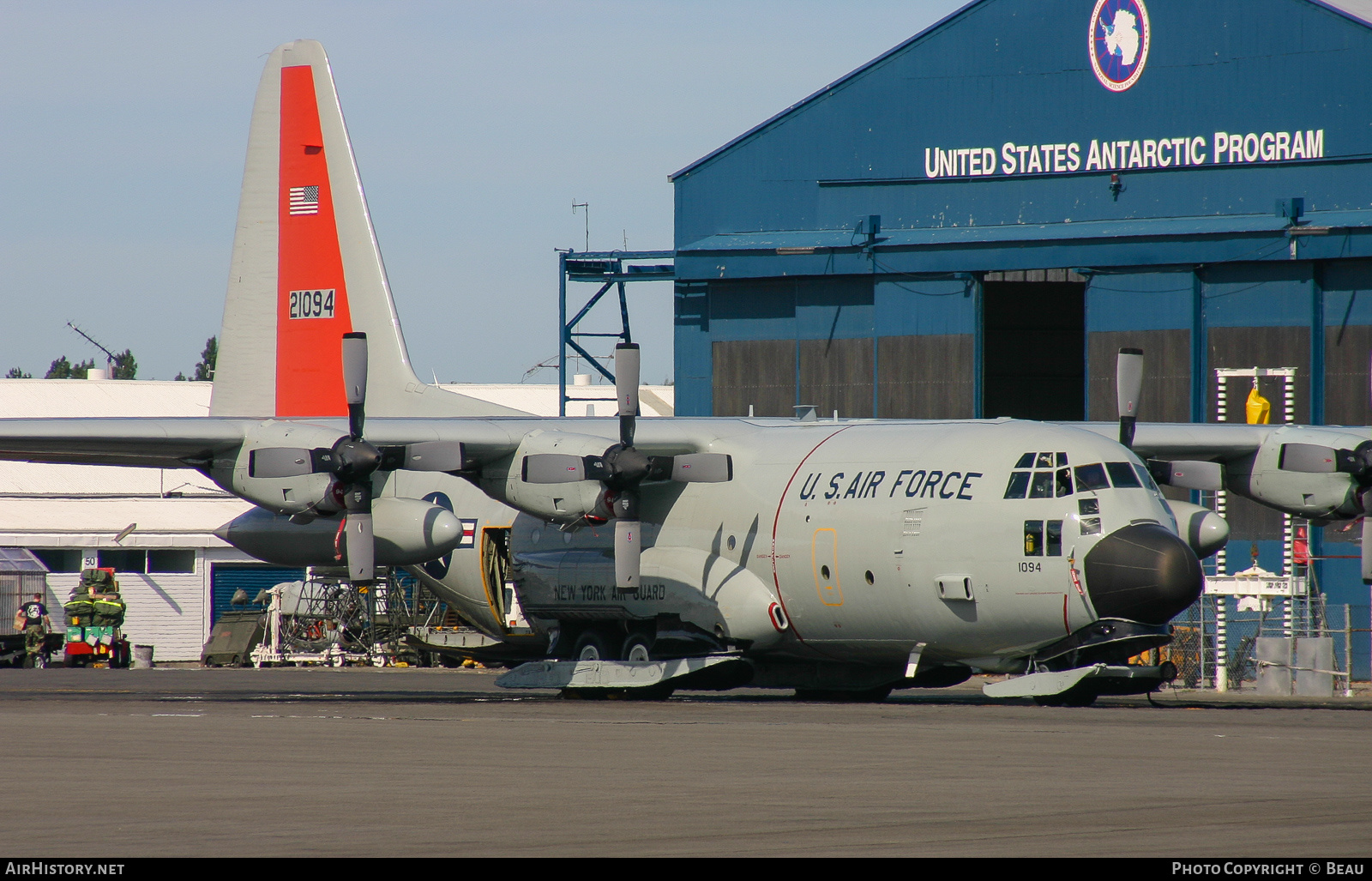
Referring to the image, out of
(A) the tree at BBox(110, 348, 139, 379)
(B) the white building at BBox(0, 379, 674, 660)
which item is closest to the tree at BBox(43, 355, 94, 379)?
(A) the tree at BBox(110, 348, 139, 379)

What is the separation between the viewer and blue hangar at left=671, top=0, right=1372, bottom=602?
3534 cm

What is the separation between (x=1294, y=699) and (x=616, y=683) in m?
10.1

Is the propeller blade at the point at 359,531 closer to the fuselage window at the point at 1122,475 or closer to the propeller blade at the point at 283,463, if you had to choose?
the propeller blade at the point at 283,463

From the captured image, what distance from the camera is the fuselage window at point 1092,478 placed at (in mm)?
19688

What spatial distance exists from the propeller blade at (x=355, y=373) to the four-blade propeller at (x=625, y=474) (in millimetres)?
2312

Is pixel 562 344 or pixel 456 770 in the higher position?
pixel 562 344

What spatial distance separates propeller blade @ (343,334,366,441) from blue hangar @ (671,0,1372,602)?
63.0 ft

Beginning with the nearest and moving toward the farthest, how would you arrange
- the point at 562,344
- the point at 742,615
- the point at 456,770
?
the point at 456,770
the point at 742,615
the point at 562,344

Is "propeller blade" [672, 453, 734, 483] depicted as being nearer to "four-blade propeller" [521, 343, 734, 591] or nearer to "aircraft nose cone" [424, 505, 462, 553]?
"four-blade propeller" [521, 343, 734, 591]

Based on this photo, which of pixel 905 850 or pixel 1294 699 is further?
pixel 1294 699

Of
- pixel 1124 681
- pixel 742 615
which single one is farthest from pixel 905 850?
pixel 742 615

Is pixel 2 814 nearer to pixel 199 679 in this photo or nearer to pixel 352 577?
pixel 352 577

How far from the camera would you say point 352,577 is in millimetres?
22688

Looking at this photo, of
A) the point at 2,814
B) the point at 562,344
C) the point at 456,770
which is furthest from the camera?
the point at 562,344
